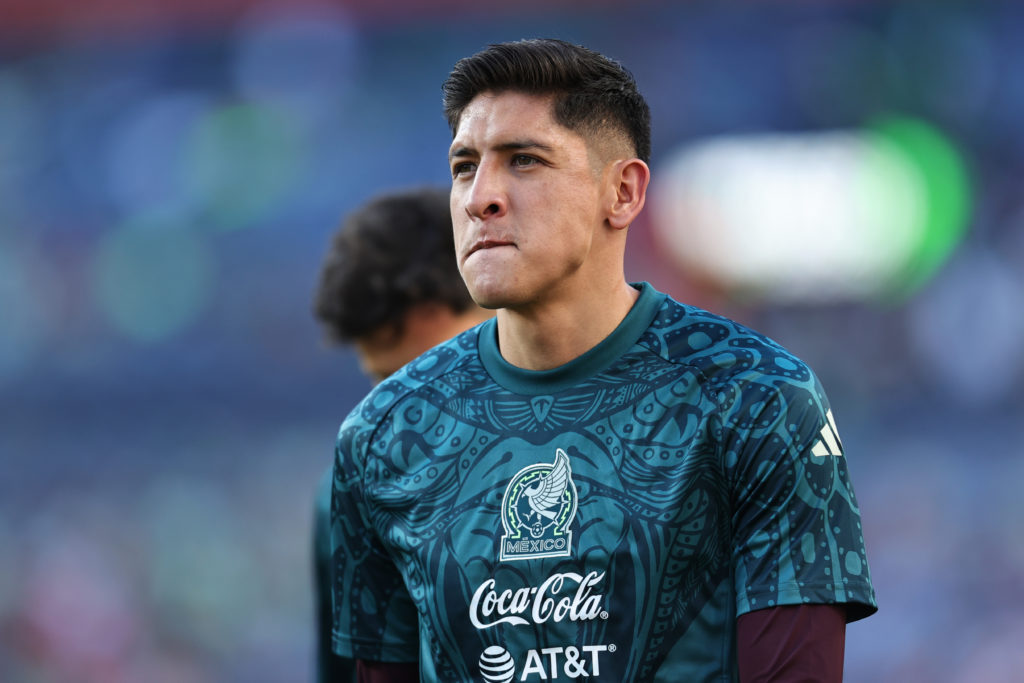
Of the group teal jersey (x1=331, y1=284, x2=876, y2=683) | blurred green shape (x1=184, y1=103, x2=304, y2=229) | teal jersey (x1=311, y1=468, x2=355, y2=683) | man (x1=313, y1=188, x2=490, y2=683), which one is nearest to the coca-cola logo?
teal jersey (x1=331, y1=284, x2=876, y2=683)

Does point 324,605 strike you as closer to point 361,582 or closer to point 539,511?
point 361,582

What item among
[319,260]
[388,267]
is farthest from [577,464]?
[319,260]

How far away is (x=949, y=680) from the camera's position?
8.70 metres

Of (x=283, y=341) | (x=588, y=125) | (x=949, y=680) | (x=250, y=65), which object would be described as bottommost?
(x=949, y=680)

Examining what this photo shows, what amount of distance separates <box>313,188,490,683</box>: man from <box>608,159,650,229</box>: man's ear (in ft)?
4.28

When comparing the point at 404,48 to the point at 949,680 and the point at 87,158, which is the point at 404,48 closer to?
the point at 87,158

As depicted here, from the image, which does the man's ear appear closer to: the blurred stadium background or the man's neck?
the man's neck

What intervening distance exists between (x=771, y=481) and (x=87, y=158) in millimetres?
10954

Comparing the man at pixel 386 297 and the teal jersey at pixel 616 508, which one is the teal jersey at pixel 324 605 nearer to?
the man at pixel 386 297

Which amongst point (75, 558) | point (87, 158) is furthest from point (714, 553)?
point (87, 158)

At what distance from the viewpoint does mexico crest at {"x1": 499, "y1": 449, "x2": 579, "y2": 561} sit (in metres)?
2.26

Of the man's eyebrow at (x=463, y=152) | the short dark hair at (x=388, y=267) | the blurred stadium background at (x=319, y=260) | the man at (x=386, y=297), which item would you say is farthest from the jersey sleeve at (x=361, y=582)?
the blurred stadium background at (x=319, y=260)

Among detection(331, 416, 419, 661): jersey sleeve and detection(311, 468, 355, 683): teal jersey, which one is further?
detection(311, 468, 355, 683): teal jersey

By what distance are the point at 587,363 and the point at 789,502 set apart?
1.60ft
